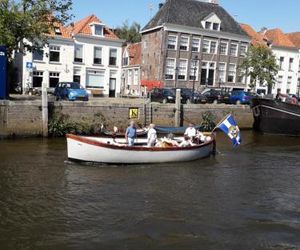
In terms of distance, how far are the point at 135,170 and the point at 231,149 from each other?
818 centimetres

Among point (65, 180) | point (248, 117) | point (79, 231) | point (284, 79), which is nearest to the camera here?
point (79, 231)

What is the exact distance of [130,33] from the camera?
78.3 m

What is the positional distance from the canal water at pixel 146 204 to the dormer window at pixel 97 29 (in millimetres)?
26834

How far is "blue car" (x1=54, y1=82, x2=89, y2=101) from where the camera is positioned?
30.2 metres

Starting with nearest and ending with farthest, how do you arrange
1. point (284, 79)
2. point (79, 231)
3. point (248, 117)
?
point (79, 231)
point (248, 117)
point (284, 79)

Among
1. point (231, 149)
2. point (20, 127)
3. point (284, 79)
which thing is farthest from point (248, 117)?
point (284, 79)

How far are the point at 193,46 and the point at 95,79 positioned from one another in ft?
38.0

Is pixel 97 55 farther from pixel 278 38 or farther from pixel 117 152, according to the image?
pixel 117 152

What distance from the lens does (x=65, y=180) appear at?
15500 mm

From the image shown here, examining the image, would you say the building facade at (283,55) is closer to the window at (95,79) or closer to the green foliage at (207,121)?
the window at (95,79)

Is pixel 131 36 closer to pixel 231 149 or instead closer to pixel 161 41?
pixel 161 41

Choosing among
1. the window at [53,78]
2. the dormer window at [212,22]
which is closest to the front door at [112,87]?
the window at [53,78]

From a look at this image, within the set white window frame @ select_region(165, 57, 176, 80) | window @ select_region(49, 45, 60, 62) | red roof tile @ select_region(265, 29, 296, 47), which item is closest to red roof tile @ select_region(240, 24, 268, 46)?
red roof tile @ select_region(265, 29, 296, 47)

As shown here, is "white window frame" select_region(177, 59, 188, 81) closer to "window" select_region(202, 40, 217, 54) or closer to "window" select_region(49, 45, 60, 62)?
"window" select_region(202, 40, 217, 54)
